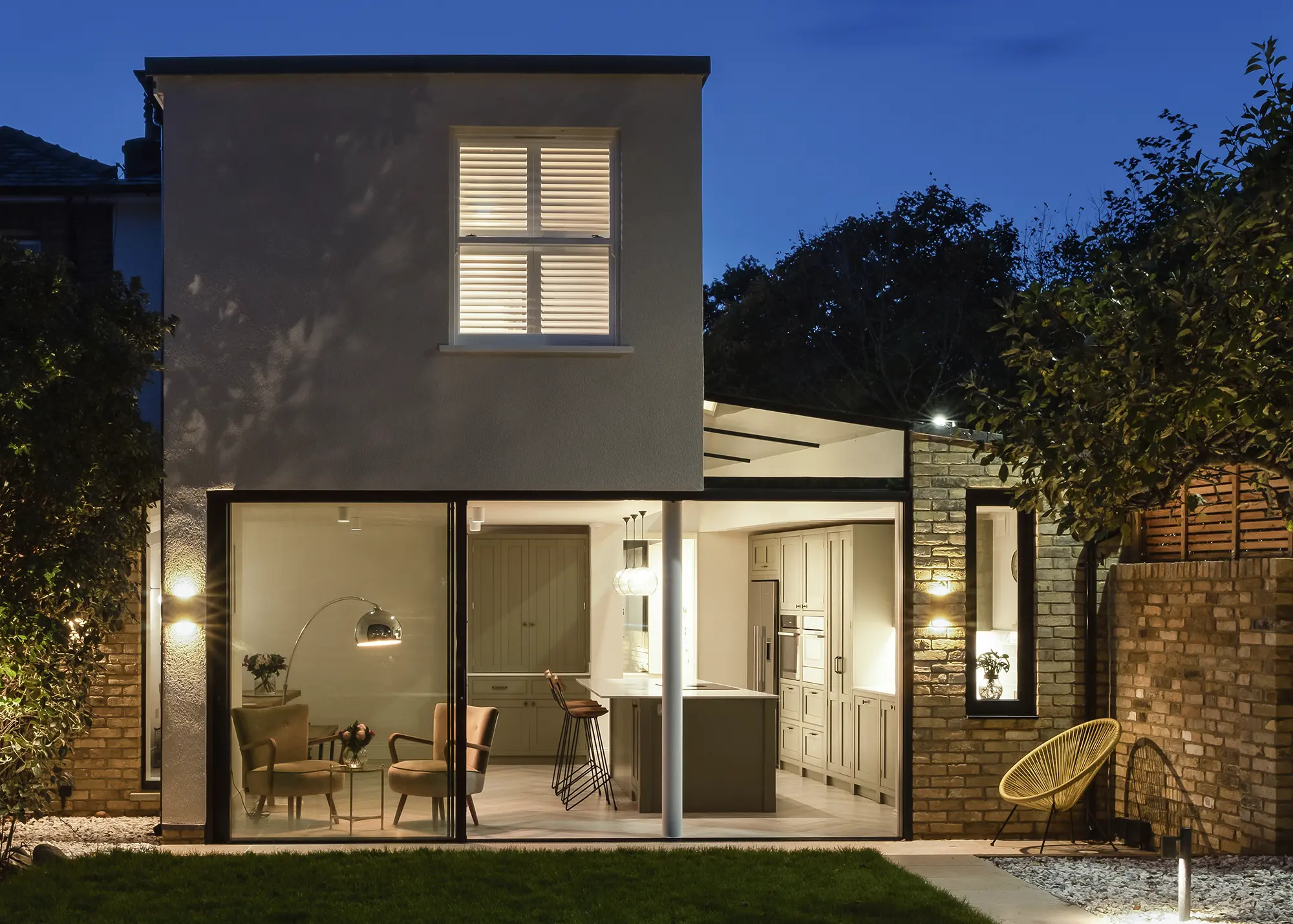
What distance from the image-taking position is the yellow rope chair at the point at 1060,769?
9391mm

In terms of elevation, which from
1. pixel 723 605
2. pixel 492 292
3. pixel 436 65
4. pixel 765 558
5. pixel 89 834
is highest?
pixel 436 65

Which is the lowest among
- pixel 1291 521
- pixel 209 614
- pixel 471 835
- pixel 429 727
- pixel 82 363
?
pixel 471 835

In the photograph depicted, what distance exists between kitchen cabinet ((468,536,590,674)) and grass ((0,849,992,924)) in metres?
5.84

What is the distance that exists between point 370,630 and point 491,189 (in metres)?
3.21

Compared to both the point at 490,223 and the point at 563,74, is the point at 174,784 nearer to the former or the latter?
the point at 490,223

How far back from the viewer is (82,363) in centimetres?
833

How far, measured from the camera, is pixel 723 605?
15523 millimetres

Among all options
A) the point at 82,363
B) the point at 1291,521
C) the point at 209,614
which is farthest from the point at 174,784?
the point at 1291,521

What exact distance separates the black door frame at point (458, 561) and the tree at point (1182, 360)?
2.73 meters

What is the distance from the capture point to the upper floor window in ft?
32.7

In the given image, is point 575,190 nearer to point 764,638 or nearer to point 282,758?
point 282,758

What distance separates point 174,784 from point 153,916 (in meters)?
2.21

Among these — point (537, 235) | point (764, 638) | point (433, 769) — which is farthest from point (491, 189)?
point (764, 638)

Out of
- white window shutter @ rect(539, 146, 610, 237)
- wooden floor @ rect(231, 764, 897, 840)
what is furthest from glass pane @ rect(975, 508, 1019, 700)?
white window shutter @ rect(539, 146, 610, 237)
